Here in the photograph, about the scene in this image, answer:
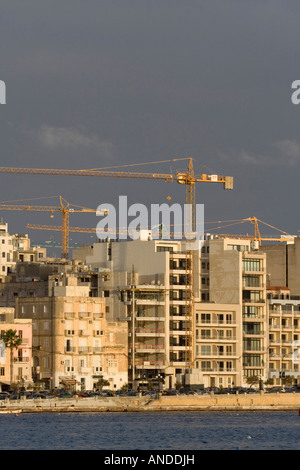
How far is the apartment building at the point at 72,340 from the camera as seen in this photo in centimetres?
19262

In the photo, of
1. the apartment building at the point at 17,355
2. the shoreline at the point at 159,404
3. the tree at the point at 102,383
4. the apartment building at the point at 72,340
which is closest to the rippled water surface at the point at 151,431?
the shoreline at the point at 159,404

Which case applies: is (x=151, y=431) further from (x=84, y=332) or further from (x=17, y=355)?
(x=84, y=332)

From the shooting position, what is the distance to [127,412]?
575 feet

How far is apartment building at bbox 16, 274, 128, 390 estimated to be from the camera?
632 ft

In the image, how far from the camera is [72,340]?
639ft

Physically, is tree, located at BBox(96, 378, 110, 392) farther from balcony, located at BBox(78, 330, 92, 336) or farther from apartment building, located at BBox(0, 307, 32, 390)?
apartment building, located at BBox(0, 307, 32, 390)

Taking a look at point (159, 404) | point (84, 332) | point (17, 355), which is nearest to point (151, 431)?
point (159, 404)

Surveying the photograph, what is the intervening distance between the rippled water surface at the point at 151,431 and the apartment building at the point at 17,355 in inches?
799

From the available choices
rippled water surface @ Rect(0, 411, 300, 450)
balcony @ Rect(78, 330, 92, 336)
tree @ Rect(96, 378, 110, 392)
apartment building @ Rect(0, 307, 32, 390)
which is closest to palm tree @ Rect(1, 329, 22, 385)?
apartment building @ Rect(0, 307, 32, 390)

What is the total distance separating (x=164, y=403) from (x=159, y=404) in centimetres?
94
